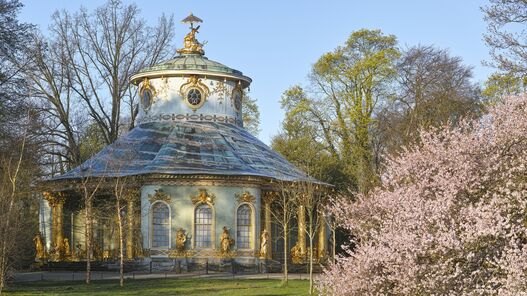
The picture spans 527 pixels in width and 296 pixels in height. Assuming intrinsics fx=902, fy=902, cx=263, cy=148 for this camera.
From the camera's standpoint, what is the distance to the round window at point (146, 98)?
46031 millimetres

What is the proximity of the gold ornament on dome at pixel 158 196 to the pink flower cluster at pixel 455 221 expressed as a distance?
76.6 feet

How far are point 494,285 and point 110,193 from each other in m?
28.0

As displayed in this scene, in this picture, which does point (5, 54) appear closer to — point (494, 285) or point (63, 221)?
point (63, 221)

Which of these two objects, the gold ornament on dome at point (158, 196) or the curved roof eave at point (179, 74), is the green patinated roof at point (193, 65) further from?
the gold ornament on dome at point (158, 196)

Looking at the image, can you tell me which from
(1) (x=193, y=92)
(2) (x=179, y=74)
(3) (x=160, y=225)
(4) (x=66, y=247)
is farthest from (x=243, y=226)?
(2) (x=179, y=74)

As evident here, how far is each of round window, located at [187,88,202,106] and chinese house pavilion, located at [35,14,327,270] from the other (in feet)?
0.16

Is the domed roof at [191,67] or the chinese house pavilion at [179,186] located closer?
the chinese house pavilion at [179,186]

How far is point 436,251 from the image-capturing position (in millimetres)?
14242

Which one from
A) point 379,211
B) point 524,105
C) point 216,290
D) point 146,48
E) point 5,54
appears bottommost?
point 216,290

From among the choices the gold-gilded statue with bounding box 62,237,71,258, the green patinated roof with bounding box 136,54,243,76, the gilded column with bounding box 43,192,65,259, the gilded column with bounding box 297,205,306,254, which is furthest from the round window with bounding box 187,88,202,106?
the gold-gilded statue with bounding box 62,237,71,258

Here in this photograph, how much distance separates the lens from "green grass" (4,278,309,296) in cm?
2636

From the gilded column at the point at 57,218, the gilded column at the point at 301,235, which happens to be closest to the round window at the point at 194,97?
the gilded column at the point at 301,235

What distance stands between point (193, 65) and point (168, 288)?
62.4 ft

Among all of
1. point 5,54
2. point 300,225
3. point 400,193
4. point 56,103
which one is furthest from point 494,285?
point 56,103
